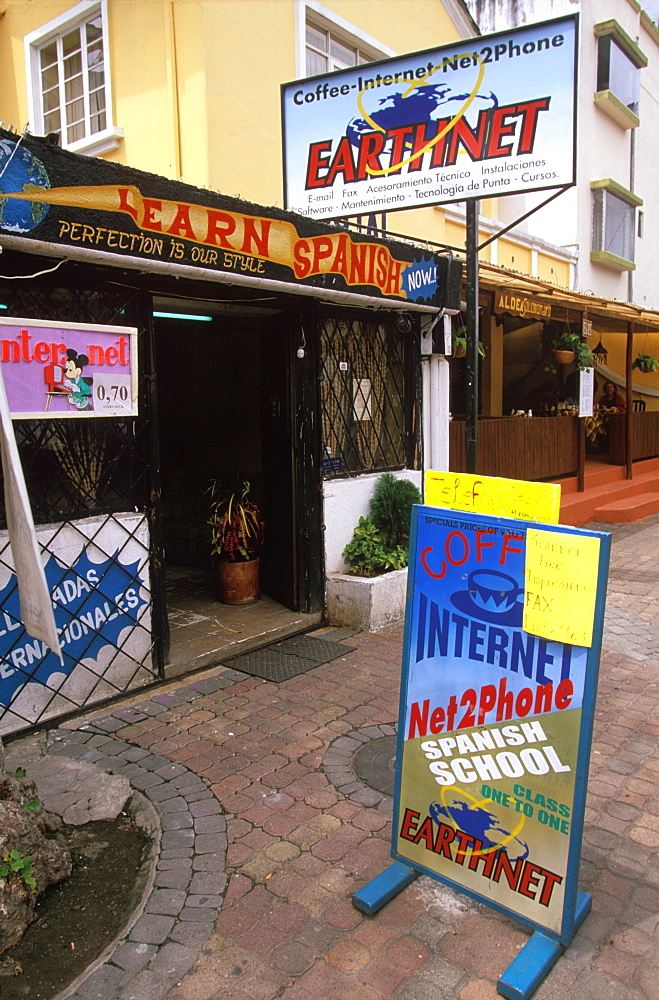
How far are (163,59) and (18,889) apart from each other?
8.07 meters

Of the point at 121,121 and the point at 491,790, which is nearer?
the point at 491,790

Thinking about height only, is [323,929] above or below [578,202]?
below

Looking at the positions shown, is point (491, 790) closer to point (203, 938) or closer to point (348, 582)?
point (203, 938)

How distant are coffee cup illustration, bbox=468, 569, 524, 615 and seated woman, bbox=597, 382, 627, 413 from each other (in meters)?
12.3

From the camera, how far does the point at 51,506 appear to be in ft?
14.8

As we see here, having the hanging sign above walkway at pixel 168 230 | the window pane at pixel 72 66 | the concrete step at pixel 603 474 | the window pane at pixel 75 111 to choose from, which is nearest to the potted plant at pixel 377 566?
the hanging sign above walkway at pixel 168 230

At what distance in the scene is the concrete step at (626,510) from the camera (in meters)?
11.2

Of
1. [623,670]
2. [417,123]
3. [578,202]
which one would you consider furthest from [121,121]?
[578,202]

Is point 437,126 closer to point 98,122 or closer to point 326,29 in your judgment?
point 326,29

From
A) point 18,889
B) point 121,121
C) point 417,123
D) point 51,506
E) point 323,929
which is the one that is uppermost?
point 121,121

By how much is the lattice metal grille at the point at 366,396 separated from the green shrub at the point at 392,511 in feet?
0.88

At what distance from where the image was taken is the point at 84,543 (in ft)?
15.2

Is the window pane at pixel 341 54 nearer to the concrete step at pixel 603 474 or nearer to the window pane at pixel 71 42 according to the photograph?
the window pane at pixel 71 42

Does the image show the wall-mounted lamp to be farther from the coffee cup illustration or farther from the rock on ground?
the coffee cup illustration
